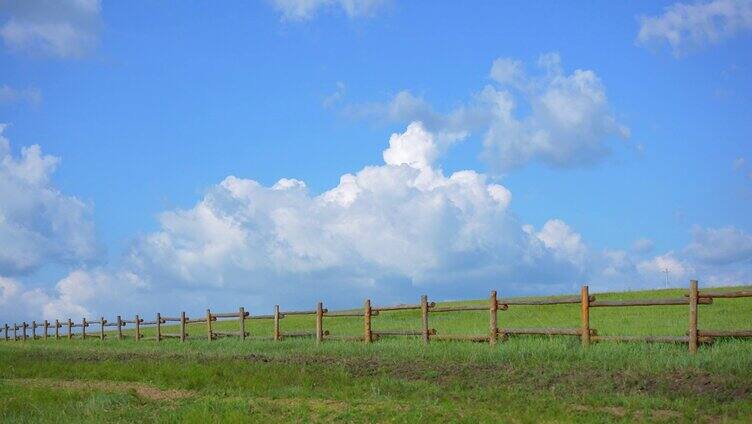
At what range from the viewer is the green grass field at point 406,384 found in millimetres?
13391

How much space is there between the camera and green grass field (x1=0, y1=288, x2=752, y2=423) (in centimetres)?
1339

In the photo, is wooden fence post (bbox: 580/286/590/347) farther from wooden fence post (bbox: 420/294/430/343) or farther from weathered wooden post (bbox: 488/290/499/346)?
wooden fence post (bbox: 420/294/430/343)

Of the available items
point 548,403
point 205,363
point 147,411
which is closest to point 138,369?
point 205,363

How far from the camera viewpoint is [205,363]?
22.7 meters

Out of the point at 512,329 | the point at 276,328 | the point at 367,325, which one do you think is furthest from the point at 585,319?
the point at 276,328

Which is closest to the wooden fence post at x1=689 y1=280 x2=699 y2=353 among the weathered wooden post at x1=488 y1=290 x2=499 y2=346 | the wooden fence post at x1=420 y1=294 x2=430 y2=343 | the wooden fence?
the wooden fence

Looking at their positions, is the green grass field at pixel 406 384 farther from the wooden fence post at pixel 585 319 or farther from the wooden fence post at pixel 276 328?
the wooden fence post at pixel 276 328

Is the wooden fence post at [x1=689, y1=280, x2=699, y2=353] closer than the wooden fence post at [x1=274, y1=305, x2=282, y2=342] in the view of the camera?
Yes

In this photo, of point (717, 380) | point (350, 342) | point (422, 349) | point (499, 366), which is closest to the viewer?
point (717, 380)

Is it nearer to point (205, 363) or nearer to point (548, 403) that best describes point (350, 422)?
point (548, 403)

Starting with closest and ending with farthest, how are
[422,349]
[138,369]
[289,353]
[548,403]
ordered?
[548,403] → [138,369] → [422,349] → [289,353]

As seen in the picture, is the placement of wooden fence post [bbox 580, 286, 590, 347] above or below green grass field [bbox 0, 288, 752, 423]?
above

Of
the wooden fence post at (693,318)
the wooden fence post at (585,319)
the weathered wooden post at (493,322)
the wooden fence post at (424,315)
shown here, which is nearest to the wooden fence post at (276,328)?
the wooden fence post at (424,315)

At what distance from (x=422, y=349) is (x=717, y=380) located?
921cm
